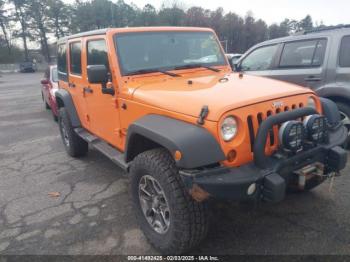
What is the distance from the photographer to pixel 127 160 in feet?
10.7

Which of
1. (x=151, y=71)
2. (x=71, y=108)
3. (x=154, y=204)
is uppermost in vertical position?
(x=151, y=71)

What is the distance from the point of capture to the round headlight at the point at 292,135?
248 centimetres

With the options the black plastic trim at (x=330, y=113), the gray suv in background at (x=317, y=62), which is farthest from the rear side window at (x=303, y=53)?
the black plastic trim at (x=330, y=113)

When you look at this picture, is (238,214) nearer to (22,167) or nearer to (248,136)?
(248,136)

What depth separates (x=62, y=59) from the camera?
557 cm

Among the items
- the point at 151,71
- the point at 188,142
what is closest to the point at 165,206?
the point at 188,142

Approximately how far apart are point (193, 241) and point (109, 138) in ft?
6.27

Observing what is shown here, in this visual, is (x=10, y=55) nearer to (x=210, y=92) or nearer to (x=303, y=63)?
(x=303, y=63)

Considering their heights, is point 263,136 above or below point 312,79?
below

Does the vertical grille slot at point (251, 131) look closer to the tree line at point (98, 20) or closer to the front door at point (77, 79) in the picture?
the front door at point (77, 79)

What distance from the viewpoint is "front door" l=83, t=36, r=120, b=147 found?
12.3ft

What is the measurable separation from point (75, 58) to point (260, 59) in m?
3.38

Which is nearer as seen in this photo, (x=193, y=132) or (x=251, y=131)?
(x=193, y=132)

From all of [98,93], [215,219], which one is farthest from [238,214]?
[98,93]
